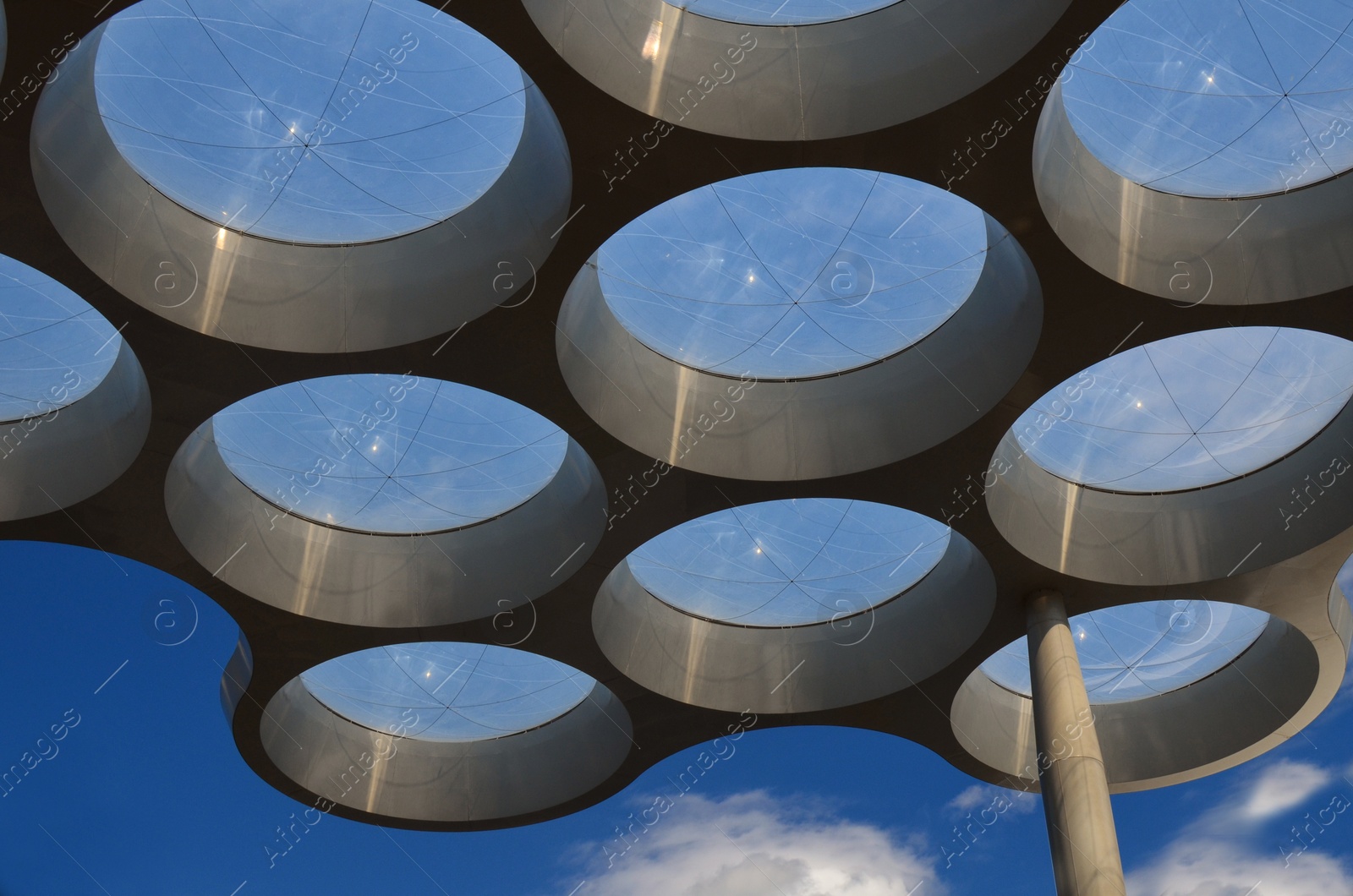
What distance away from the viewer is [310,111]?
58.1 feet

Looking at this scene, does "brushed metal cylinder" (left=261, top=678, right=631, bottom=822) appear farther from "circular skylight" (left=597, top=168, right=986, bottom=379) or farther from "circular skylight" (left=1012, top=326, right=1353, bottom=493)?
"circular skylight" (left=1012, top=326, right=1353, bottom=493)

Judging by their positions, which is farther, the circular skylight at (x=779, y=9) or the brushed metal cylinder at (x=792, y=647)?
the brushed metal cylinder at (x=792, y=647)

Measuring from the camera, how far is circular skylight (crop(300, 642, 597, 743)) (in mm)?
28625

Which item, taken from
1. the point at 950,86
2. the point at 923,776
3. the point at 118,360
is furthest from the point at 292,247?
the point at 923,776

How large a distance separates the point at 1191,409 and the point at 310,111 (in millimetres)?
15887

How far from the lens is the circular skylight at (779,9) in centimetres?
1645

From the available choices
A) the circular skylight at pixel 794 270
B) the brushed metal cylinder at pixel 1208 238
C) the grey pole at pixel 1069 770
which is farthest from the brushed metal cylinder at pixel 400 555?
the brushed metal cylinder at pixel 1208 238

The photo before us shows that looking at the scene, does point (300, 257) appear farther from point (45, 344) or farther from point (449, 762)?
point (449, 762)

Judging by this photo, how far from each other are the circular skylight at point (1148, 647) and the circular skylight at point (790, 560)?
4105 mm

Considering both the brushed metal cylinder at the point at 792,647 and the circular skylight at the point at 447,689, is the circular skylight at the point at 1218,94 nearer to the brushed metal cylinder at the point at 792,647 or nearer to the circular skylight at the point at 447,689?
the brushed metal cylinder at the point at 792,647

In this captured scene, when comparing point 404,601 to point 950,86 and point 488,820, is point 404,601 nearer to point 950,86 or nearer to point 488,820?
point 488,820

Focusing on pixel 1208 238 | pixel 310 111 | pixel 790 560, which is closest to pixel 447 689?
pixel 790 560

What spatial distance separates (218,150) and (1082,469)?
16.2 m

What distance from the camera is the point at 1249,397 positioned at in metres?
22.2
